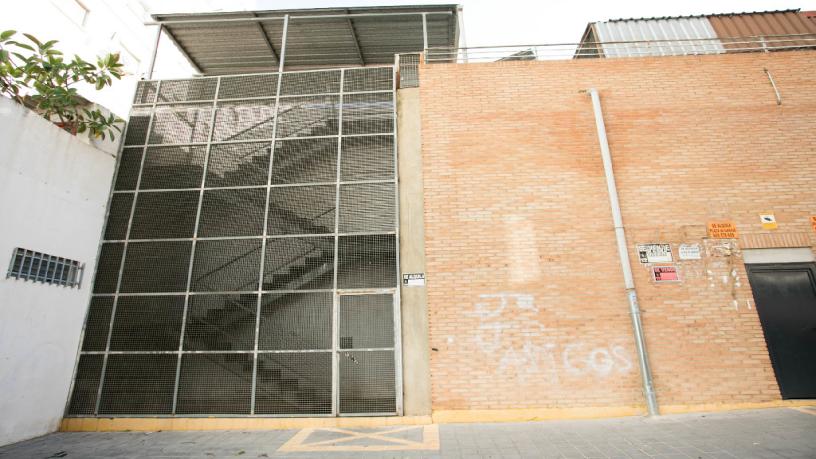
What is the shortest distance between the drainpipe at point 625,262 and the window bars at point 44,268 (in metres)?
10.2

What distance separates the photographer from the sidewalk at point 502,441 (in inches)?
175

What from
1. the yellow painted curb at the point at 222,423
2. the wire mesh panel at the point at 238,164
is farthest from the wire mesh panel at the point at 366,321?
the wire mesh panel at the point at 238,164

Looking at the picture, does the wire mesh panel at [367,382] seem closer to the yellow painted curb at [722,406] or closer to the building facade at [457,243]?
the building facade at [457,243]

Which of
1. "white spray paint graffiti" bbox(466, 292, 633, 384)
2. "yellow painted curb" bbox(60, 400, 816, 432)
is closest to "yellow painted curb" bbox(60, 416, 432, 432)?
"yellow painted curb" bbox(60, 400, 816, 432)

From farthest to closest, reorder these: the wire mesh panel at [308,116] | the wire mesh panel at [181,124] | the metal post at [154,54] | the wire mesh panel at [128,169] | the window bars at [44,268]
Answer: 1. the metal post at [154,54]
2. the wire mesh panel at [181,124]
3. the wire mesh panel at [308,116]
4. the wire mesh panel at [128,169]
5. the window bars at [44,268]

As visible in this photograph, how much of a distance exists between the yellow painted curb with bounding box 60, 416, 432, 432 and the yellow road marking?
0.67ft

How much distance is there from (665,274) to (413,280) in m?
4.65

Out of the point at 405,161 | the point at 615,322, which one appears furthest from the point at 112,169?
the point at 615,322

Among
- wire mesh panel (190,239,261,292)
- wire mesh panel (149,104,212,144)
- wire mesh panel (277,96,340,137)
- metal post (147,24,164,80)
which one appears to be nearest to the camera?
wire mesh panel (190,239,261,292)

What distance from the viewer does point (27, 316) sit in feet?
19.6

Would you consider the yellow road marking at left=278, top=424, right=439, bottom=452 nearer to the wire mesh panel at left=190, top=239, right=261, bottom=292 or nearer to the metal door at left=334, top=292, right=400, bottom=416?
the metal door at left=334, top=292, right=400, bottom=416

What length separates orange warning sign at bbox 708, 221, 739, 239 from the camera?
6906mm

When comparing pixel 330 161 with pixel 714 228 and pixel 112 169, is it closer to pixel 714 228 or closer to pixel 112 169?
pixel 112 169

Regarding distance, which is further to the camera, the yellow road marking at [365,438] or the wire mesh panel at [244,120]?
the wire mesh panel at [244,120]
